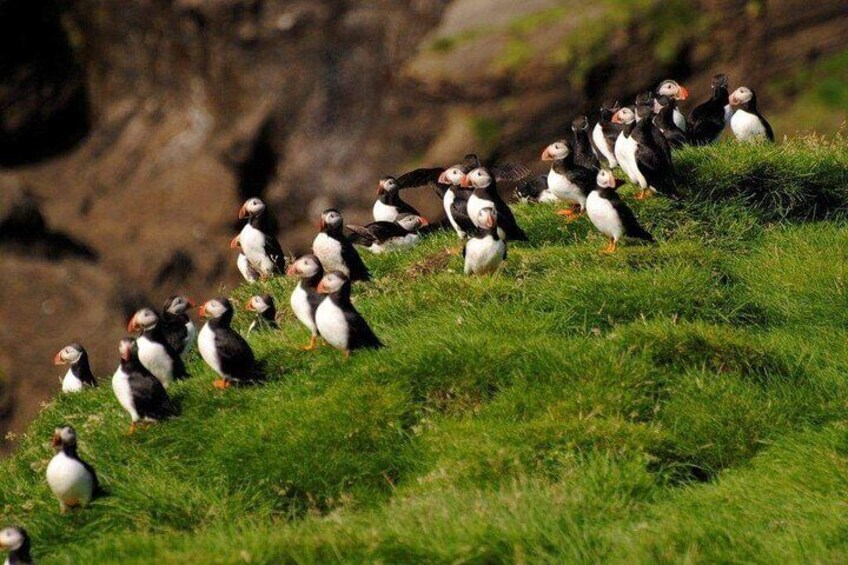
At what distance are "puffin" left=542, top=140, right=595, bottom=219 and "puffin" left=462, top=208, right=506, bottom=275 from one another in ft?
5.36

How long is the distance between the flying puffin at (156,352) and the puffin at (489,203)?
2.50 m

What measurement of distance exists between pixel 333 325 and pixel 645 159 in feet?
11.9

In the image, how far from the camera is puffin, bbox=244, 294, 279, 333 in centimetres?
1030

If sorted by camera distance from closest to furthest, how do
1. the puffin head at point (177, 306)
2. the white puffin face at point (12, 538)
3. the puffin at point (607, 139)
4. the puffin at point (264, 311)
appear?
1. the white puffin face at point (12, 538)
2. the puffin at point (264, 311)
3. the puffin head at point (177, 306)
4. the puffin at point (607, 139)

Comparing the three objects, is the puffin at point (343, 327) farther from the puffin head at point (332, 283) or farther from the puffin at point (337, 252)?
the puffin at point (337, 252)

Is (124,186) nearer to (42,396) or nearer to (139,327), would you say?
(42,396)

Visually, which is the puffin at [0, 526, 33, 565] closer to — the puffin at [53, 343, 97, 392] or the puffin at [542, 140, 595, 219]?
the puffin at [53, 343, 97, 392]

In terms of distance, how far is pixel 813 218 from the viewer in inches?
447

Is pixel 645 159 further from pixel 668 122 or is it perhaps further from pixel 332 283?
pixel 332 283

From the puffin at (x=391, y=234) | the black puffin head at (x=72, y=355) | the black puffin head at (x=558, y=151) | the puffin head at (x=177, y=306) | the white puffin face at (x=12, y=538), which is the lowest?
the puffin at (x=391, y=234)

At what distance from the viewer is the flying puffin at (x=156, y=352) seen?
368 inches

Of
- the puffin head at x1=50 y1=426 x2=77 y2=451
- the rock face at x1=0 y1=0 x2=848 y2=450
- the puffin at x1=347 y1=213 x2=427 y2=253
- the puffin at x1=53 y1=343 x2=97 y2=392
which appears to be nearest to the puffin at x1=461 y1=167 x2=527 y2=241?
the puffin at x1=347 y1=213 x2=427 y2=253

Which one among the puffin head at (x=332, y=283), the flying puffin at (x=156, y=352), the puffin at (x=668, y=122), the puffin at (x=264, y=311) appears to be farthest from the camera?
the puffin at (x=668, y=122)

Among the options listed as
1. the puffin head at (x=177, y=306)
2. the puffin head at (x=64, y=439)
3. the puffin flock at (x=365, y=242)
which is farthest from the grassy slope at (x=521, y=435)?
the puffin head at (x=177, y=306)
